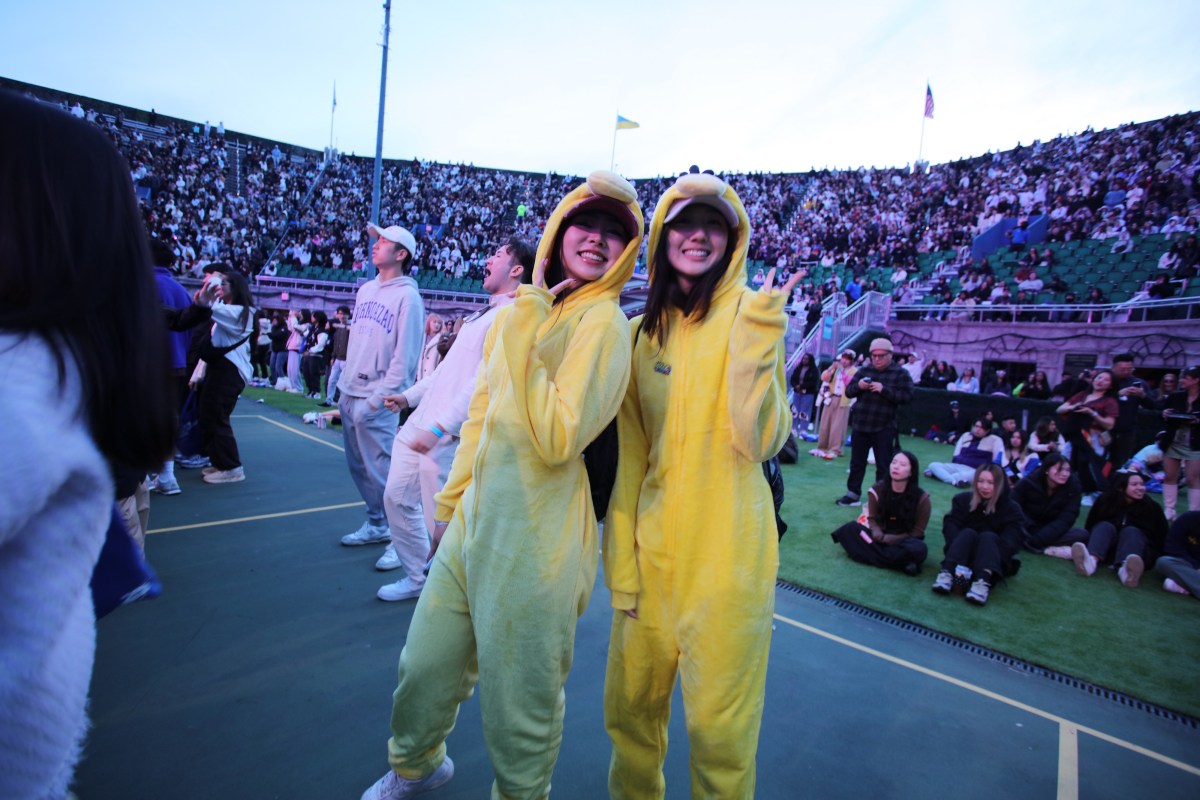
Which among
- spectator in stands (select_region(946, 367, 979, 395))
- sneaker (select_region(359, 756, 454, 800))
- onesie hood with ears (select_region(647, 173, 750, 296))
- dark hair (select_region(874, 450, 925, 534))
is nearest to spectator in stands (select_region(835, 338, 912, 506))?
dark hair (select_region(874, 450, 925, 534))

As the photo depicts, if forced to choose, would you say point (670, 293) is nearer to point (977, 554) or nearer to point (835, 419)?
point (977, 554)

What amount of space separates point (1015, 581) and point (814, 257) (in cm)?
2254

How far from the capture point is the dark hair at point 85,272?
89cm

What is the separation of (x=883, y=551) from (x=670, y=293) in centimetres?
378

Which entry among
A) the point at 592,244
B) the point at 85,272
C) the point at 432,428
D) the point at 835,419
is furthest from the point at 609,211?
the point at 835,419

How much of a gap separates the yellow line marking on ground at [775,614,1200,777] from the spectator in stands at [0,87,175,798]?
3348mm

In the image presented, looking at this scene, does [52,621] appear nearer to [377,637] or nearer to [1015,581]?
[377,637]

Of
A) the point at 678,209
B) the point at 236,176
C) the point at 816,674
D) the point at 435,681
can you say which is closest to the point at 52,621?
the point at 435,681

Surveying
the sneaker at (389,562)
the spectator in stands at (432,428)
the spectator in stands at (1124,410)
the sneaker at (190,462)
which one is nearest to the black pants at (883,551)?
the spectator in stands at (432,428)

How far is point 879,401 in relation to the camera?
618 centimetres

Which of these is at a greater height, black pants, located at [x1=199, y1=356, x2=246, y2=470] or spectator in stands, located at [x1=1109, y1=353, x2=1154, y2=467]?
spectator in stands, located at [x1=1109, y1=353, x2=1154, y2=467]

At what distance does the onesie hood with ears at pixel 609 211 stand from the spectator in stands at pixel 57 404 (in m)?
0.99

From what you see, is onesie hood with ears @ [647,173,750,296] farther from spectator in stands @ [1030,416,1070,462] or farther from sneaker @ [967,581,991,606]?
spectator in stands @ [1030,416,1070,462]

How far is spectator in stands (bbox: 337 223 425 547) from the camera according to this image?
3717mm
